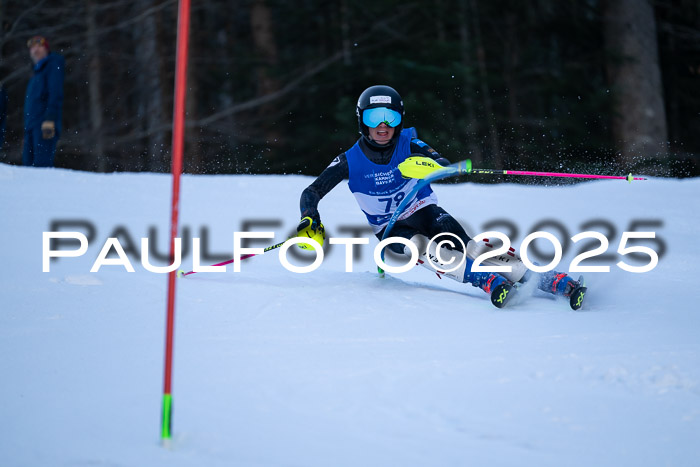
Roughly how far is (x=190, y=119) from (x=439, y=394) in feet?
49.5

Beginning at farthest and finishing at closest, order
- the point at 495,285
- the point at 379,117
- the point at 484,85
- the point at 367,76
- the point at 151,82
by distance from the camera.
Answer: the point at 484,85 < the point at 151,82 < the point at 367,76 < the point at 379,117 < the point at 495,285

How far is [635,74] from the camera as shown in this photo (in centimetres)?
1576

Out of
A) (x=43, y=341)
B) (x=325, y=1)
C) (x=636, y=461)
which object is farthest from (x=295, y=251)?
(x=325, y=1)

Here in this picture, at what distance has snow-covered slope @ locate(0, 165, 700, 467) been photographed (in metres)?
2.94

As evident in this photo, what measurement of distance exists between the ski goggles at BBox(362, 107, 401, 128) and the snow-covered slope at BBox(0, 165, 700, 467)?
109 centimetres

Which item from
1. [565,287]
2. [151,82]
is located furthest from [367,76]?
[565,287]

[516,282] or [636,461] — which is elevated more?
[516,282]

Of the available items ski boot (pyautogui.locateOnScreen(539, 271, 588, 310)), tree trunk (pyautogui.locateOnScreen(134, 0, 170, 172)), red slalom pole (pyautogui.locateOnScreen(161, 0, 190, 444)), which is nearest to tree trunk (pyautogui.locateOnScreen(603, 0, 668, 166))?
tree trunk (pyautogui.locateOnScreen(134, 0, 170, 172))

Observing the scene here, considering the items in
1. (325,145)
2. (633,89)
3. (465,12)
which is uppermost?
(465,12)

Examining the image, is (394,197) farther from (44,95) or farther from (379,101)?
(44,95)

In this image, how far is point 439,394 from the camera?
3396mm

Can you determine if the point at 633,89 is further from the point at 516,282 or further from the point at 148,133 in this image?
the point at 516,282

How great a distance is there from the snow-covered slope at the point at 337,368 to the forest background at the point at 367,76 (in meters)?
10.3

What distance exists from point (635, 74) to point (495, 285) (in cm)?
1221
